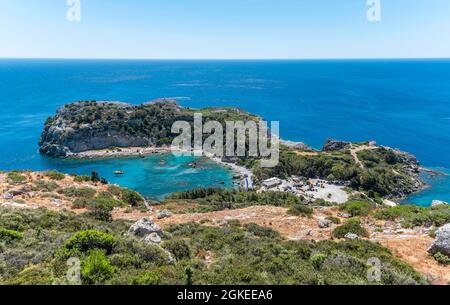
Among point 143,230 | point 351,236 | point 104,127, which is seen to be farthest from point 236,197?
point 104,127

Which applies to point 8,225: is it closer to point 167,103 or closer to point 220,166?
point 220,166

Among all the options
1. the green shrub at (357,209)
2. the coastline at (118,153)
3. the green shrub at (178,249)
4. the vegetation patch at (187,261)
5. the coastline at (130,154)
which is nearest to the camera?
the vegetation patch at (187,261)

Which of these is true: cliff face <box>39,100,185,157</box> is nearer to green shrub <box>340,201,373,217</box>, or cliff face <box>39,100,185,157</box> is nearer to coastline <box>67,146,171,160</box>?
coastline <box>67,146,171,160</box>

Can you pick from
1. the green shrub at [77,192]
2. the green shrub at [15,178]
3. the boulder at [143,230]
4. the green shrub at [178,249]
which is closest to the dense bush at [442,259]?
the green shrub at [178,249]

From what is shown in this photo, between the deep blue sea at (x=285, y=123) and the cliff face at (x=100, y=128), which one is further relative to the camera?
the cliff face at (x=100, y=128)

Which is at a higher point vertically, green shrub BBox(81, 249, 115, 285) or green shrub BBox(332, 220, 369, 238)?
green shrub BBox(81, 249, 115, 285)

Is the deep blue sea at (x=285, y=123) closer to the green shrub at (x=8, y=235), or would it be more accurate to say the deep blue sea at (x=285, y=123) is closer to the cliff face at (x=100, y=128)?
the cliff face at (x=100, y=128)

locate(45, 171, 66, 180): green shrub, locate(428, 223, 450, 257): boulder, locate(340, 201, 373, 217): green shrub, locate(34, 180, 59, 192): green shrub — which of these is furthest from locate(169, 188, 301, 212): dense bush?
locate(428, 223, 450, 257): boulder

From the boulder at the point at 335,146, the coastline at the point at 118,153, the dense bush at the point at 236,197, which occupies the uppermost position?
the boulder at the point at 335,146
